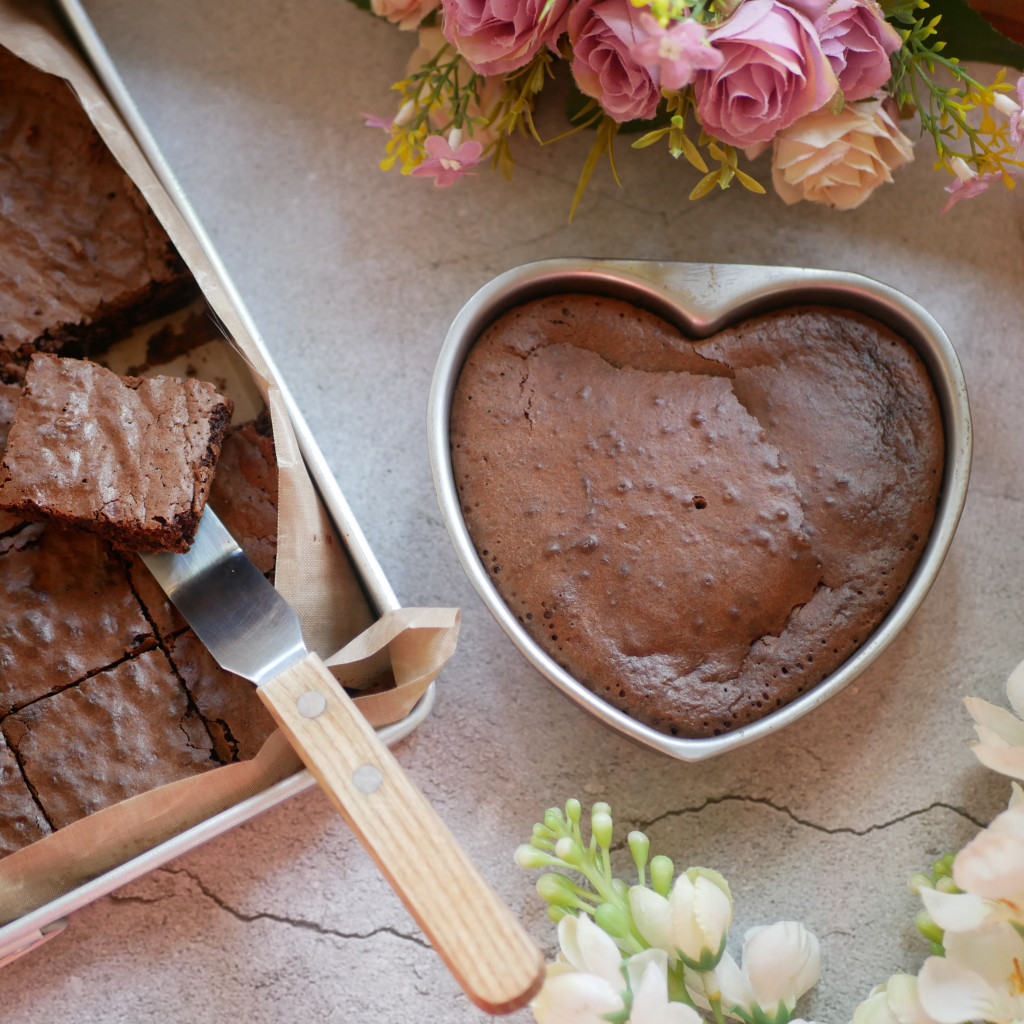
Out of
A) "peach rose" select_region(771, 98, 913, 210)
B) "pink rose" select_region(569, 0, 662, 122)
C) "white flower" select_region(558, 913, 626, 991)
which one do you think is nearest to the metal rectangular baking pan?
"white flower" select_region(558, 913, 626, 991)

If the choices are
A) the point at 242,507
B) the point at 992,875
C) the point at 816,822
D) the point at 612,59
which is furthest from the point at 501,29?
the point at 816,822

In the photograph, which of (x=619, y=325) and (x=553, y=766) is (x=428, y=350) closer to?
(x=619, y=325)

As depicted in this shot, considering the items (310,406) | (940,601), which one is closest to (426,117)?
(310,406)

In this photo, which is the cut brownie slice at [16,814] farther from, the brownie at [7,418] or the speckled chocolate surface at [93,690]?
the brownie at [7,418]

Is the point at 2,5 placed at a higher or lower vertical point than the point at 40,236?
higher

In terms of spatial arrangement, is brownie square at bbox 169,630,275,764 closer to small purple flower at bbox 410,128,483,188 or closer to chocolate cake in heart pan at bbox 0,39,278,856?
chocolate cake in heart pan at bbox 0,39,278,856

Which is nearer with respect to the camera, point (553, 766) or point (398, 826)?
point (398, 826)
